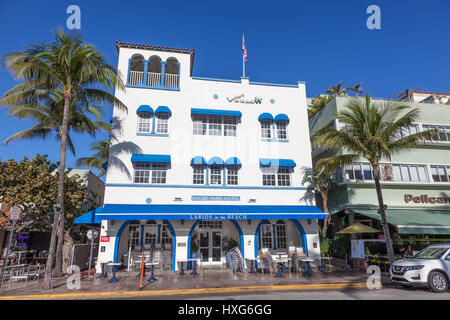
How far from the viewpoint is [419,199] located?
1972cm

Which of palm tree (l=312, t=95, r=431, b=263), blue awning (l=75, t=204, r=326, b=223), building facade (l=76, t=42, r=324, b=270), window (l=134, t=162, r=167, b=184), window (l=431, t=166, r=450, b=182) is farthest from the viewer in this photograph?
window (l=431, t=166, r=450, b=182)

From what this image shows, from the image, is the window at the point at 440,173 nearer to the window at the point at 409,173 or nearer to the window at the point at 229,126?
the window at the point at 409,173

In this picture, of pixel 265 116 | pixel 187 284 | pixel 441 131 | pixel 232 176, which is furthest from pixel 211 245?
pixel 441 131

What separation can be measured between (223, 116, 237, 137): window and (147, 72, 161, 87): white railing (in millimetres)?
5228

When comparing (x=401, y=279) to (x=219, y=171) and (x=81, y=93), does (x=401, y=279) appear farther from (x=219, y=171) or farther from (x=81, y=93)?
(x=81, y=93)

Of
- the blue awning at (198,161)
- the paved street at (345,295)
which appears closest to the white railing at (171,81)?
the blue awning at (198,161)

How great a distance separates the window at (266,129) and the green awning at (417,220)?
770 centimetres

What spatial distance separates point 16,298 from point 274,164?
1438 cm

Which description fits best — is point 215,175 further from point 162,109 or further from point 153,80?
point 153,80

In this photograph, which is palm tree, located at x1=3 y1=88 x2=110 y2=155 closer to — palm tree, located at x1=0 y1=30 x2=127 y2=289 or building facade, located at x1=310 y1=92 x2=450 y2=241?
palm tree, located at x1=0 y1=30 x2=127 y2=289

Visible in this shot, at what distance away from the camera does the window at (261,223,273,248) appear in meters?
18.5

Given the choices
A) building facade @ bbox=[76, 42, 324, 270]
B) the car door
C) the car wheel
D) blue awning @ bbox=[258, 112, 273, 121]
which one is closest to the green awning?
building facade @ bbox=[76, 42, 324, 270]

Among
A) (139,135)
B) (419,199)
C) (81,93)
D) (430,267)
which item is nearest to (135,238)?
(139,135)
